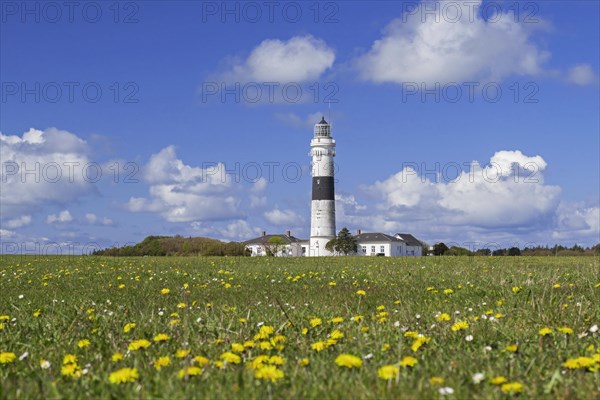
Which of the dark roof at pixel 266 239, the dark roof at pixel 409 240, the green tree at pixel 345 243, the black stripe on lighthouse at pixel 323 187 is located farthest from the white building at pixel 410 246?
the black stripe on lighthouse at pixel 323 187

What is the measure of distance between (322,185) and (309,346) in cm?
7951

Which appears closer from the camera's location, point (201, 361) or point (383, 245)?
point (201, 361)

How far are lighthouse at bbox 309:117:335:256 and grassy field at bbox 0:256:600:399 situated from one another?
73616 mm

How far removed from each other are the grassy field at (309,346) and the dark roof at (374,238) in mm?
128061

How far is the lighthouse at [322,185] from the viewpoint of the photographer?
85000mm

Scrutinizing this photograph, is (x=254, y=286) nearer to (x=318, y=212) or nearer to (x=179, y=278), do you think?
(x=179, y=278)

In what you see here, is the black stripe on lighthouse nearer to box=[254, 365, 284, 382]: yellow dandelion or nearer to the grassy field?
the grassy field

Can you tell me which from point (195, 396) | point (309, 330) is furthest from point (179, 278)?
point (195, 396)

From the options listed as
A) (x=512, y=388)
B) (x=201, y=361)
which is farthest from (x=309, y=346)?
(x=512, y=388)

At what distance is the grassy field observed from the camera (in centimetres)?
395

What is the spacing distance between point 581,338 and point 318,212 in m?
80.5

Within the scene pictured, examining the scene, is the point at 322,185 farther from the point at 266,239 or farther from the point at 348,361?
the point at 348,361

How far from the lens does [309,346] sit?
18.6 feet

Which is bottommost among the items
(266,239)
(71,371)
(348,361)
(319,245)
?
(71,371)
